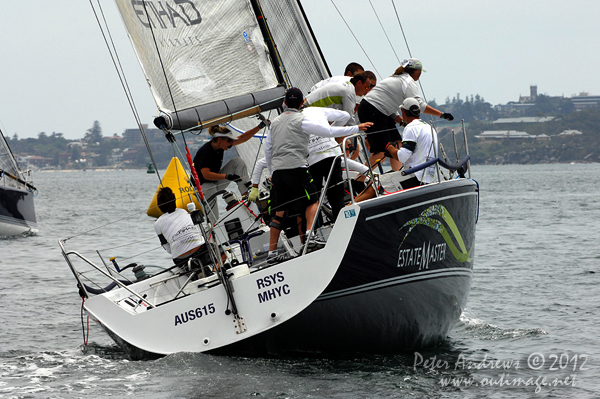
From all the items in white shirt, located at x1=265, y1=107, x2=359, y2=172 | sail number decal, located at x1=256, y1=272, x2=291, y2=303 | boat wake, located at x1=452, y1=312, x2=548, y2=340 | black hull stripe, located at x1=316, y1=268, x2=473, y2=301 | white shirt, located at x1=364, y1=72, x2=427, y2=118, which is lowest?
boat wake, located at x1=452, y1=312, x2=548, y2=340

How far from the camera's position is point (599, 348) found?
24.8 feet

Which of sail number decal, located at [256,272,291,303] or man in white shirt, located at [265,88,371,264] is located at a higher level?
man in white shirt, located at [265,88,371,264]

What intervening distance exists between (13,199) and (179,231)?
15.8 metres

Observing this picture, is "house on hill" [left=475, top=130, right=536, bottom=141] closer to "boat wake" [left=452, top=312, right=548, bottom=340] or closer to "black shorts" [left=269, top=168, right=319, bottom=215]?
"boat wake" [left=452, top=312, right=548, bottom=340]

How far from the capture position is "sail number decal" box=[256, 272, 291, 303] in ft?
19.6

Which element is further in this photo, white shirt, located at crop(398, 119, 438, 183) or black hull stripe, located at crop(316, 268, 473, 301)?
white shirt, located at crop(398, 119, 438, 183)

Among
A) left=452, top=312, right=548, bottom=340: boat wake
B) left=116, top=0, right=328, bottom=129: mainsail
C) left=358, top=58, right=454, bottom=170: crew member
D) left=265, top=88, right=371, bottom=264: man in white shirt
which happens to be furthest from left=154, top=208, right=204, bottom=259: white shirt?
left=452, top=312, right=548, bottom=340: boat wake

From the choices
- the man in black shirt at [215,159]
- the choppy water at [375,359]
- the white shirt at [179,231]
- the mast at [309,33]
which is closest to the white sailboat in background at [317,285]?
the choppy water at [375,359]

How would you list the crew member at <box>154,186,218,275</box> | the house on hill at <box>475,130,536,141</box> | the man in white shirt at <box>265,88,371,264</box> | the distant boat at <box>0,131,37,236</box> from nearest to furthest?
the man in white shirt at <box>265,88,371,264</box> < the crew member at <box>154,186,218,275</box> < the distant boat at <box>0,131,37,236</box> < the house on hill at <box>475,130,536,141</box>

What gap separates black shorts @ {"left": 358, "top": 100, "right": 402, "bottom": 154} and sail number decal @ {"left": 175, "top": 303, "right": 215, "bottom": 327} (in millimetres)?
2534

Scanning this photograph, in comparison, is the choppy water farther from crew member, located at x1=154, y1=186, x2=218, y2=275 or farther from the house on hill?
the house on hill

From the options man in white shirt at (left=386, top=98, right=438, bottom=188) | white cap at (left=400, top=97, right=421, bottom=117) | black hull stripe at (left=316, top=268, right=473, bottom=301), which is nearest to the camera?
black hull stripe at (left=316, top=268, right=473, bottom=301)

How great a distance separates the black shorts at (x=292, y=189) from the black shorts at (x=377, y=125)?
1.39 meters

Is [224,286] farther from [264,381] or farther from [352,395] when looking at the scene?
[352,395]
